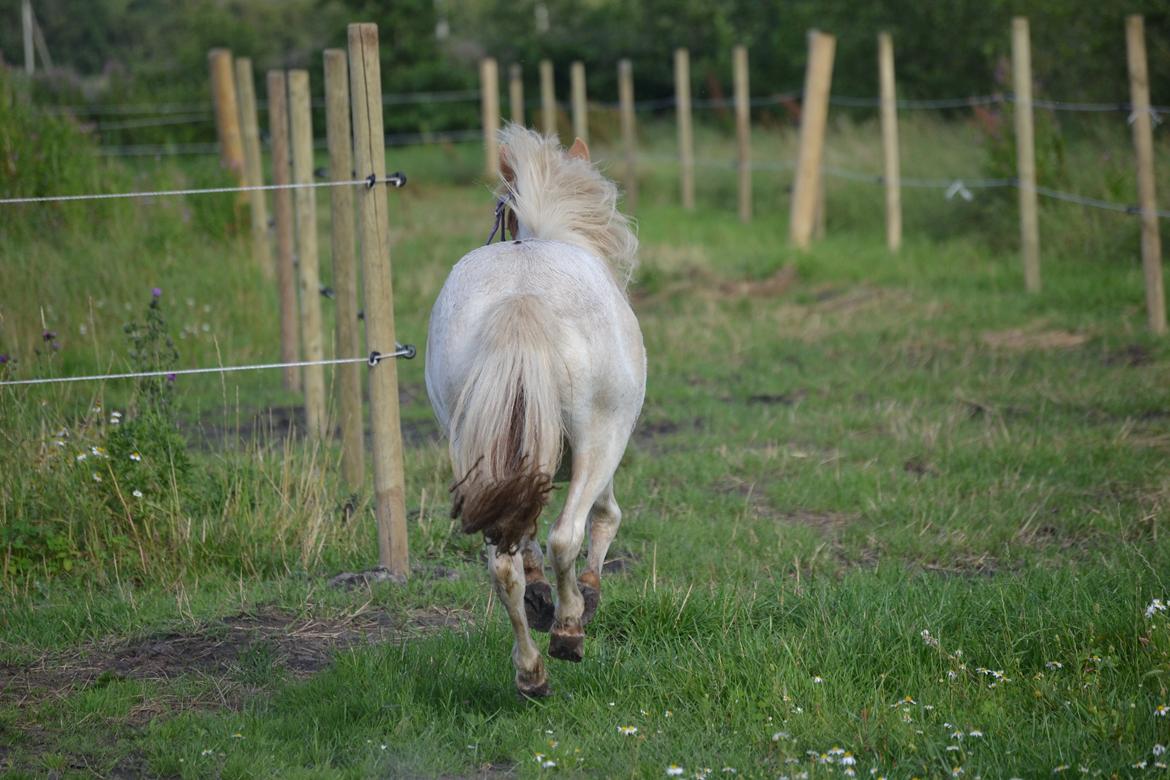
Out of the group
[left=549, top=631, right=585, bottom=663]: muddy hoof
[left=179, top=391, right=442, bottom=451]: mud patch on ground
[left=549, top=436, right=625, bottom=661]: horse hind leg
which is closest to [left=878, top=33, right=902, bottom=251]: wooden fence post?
[left=179, top=391, right=442, bottom=451]: mud patch on ground

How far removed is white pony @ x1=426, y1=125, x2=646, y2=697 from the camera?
12.1 ft

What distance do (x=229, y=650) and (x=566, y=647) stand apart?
4.50 feet

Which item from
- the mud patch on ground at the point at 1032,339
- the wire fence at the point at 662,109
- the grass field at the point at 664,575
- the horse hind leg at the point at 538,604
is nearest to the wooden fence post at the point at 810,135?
the wire fence at the point at 662,109

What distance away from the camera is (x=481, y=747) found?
12.6 feet

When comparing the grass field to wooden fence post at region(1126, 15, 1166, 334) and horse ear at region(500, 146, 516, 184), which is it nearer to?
wooden fence post at region(1126, 15, 1166, 334)

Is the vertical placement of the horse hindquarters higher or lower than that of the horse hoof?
higher

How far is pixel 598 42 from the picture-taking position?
33219 millimetres

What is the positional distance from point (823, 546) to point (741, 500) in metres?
0.83

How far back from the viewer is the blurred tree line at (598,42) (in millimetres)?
16797

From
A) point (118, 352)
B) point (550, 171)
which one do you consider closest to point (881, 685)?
point (550, 171)

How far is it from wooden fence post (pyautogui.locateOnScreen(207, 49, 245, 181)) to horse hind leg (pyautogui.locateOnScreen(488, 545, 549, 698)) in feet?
29.2

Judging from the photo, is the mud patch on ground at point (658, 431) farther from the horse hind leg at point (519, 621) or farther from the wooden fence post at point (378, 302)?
the horse hind leg at point (519, 621)

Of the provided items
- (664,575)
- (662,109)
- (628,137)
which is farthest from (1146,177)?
(662,109)

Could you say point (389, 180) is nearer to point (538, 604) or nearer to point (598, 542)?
point (598, 542)
